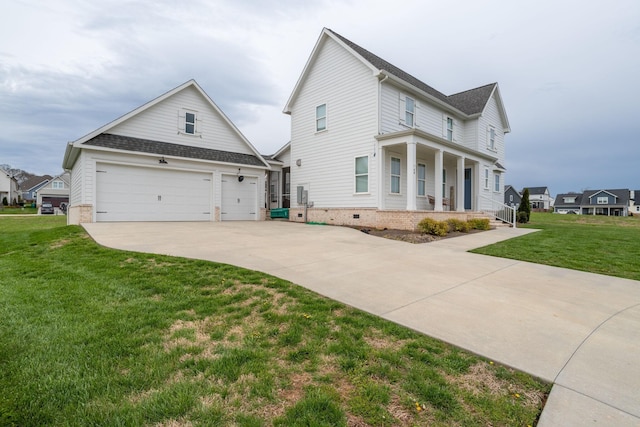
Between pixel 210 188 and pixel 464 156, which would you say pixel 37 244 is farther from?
pixel 464 156

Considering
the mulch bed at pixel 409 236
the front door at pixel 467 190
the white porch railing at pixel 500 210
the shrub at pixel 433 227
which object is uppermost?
the front door at pixel 467 190

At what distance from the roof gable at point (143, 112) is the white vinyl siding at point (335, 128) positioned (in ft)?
A: 9.71

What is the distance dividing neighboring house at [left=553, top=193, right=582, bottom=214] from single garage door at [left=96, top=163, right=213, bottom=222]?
82.6 m

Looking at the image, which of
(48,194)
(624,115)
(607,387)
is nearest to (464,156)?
(607,387)

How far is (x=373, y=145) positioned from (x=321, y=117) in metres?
4.03

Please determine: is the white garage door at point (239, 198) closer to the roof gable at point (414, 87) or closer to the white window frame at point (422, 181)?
the roof gable at point (414, 87)

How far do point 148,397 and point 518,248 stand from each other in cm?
921

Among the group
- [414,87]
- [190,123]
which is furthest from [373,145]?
[190,123]

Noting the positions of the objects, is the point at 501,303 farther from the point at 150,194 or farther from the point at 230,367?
the point at 150,194

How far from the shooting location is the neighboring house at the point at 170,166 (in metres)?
12.5

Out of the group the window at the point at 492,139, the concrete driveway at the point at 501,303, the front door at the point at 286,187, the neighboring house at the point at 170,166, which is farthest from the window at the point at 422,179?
the neighboring house at the point at 170,166

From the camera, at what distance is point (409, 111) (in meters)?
14.6

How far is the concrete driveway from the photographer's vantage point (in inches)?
89.5

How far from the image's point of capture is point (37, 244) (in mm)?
7840
